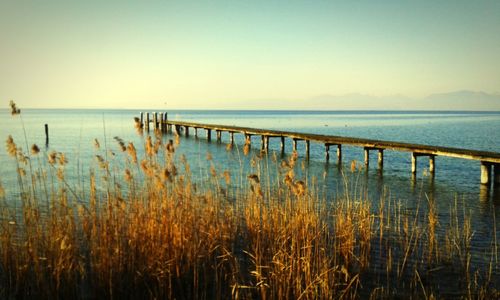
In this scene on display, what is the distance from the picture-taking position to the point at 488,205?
1257 cm

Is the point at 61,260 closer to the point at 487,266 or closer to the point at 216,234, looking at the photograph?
the point at 216,234

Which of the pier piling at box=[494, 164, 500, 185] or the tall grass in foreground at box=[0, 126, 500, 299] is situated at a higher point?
the tall grass in foreground at box=[0, 126, 500, 299]

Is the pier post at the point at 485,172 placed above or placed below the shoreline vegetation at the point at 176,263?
below

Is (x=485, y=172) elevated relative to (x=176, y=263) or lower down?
lower down

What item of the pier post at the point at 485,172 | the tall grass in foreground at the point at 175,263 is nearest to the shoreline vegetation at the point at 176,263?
the tall grass in foreground at the point at 175,263

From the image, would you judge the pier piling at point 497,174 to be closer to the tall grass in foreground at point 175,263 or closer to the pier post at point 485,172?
the pier post at point 485,172

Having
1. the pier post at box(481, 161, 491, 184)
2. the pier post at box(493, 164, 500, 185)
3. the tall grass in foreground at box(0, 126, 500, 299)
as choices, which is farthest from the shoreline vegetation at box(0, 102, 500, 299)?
the pier post at box(493, 164, 500, 185)

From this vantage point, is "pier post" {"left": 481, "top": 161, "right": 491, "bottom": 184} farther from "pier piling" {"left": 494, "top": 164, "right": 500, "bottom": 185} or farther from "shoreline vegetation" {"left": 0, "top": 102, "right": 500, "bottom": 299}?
"shoreline vegetation" {"left": 0, "top": 102, "right": 500, "bottom": 299}

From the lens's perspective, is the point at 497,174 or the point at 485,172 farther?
the point at 485,172

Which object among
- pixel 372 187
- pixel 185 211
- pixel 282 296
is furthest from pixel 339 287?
pixel 372 187

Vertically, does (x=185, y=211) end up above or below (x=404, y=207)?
above

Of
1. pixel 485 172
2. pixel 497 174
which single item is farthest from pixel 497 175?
pixel 485 172

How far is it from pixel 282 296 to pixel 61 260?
2.67 m

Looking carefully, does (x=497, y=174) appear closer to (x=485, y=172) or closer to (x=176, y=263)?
(x=485, y=172)
